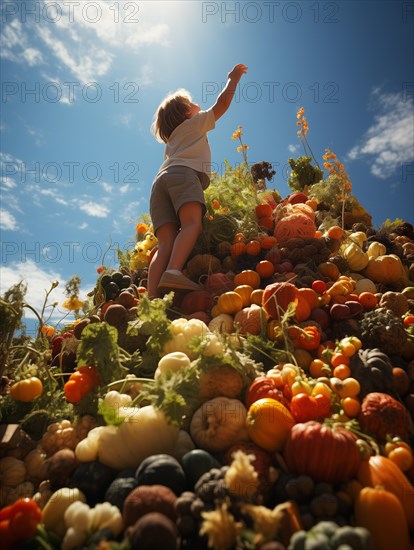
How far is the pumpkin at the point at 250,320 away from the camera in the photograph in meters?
2.63

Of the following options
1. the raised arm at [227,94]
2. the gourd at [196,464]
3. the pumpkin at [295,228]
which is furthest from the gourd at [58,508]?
the raised arm at [227,94]

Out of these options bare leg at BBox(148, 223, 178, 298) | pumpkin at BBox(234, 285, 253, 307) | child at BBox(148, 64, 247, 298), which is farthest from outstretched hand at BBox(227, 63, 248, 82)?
pumpkin at BBox(234, 285, 253, 307)

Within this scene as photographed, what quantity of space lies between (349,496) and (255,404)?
0.53 m

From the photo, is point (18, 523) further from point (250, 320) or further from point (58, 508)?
point (250, 320)

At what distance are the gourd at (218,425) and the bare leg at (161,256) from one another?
1828mm

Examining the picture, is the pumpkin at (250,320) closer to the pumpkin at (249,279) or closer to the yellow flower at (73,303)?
the pumpkin at (249,279)

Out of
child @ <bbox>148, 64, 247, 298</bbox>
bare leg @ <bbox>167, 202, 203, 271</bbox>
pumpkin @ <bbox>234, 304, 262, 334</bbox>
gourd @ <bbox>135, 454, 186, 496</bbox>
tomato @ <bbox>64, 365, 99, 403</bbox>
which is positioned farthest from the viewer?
child @ <bbox>148, 64, 247, 298</bbox>

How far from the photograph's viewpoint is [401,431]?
1.72m

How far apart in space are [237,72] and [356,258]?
2401 mm

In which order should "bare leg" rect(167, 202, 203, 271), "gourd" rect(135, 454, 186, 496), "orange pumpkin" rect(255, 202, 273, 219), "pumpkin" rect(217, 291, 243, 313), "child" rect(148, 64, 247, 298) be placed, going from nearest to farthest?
"gourd" rect(135, 454, 186, 496)
"pumpkin" rect(217, 291, 243, 313)
"bare leg" rect(167, 202, 203, 271)
"child" rect(148, 64, 247, 298)
"orange pumpkin" rect(255, 202, 273, 219)

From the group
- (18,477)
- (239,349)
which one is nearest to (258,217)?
(239,349)

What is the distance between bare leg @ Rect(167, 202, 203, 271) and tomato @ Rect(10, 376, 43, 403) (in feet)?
5.36

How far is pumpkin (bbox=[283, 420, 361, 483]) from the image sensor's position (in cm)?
149

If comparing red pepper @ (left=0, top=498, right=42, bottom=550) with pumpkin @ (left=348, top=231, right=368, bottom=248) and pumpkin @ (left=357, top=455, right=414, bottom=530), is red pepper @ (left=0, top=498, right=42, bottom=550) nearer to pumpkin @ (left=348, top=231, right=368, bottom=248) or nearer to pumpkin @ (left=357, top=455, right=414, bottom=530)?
pumpkin @ (left=357, top=455, right=414, bottom=530)
